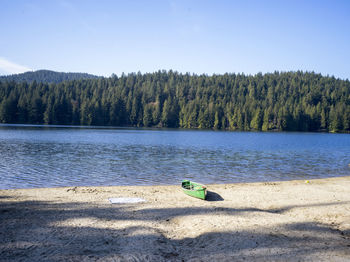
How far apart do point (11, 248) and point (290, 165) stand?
33683 mm

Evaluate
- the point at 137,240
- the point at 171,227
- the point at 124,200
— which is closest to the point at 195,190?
the point at 124,200

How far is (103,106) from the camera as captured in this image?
185 m

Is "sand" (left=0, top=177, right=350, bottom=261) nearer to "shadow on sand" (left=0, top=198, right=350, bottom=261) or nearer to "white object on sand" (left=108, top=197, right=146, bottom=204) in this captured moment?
"shadow on sand" (left=0, top=198, right=350, bottom=261)

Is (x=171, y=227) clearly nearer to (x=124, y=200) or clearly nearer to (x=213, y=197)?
(x=124, y=200)

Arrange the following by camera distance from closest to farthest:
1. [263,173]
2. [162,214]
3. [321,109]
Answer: [162,214] < [263,173] < [321,109]

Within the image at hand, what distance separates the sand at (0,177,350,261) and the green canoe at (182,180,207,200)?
42 cm

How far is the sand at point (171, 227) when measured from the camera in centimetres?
868

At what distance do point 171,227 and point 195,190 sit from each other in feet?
19.4

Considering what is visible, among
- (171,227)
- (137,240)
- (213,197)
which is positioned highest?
(137,240)

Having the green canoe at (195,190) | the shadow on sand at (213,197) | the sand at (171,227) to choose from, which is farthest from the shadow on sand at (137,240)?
the shadow on sand at (213,197)

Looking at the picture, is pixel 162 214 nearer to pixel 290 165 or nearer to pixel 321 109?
pixel 290 165

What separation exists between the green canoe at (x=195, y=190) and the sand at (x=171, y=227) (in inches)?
16.6

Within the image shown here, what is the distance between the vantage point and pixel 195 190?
17.3 meters

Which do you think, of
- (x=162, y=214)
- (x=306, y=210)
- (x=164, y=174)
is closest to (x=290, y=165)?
(x=164, y=174)
